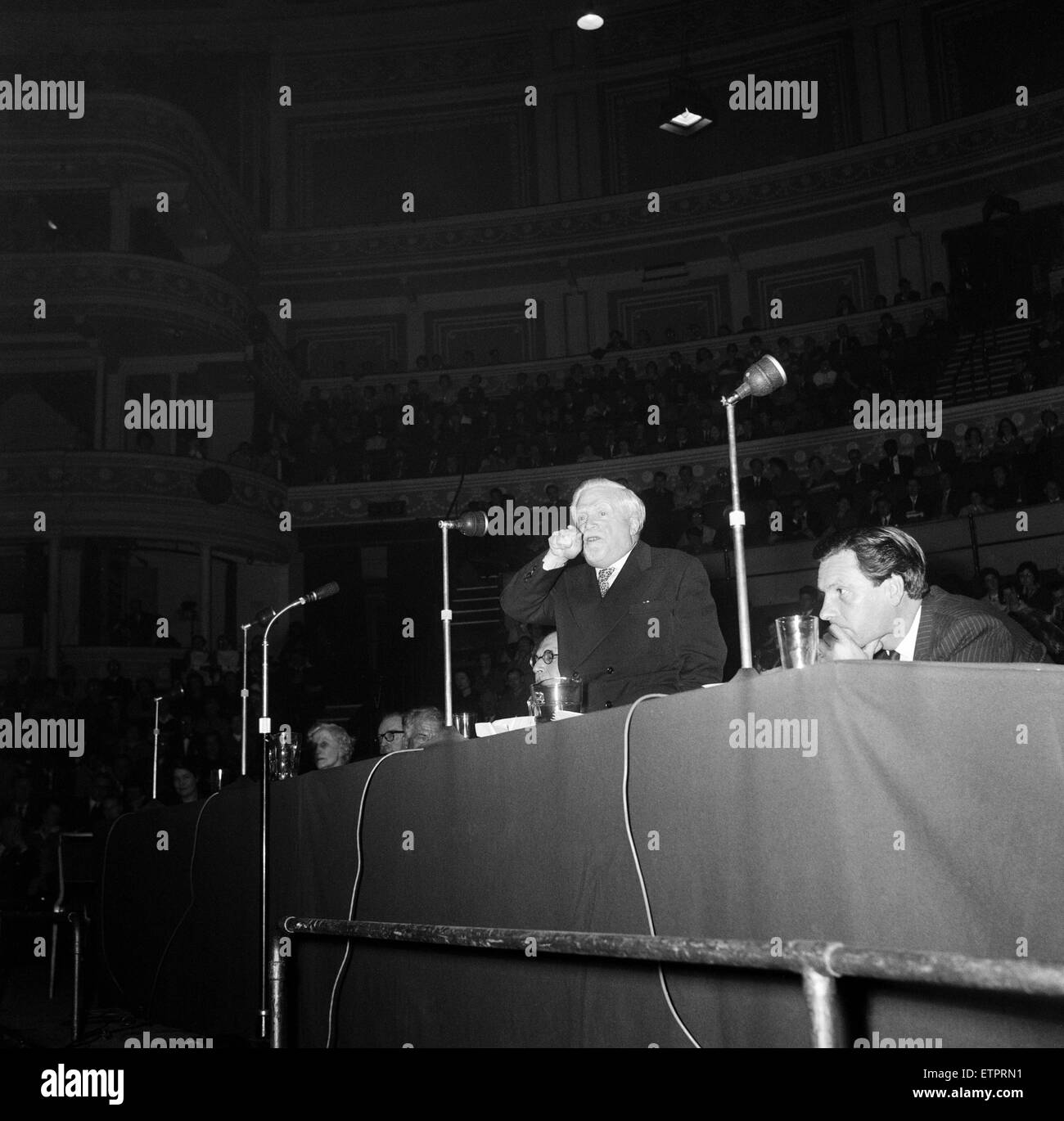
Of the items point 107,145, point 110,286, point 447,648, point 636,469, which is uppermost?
point 107,145

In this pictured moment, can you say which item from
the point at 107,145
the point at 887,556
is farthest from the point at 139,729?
the point at 887,556

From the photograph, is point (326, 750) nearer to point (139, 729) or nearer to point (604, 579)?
point (604, 579)

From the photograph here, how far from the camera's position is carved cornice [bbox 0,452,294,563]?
48.4 ft

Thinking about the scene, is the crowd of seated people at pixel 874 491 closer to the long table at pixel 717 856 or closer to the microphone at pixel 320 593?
the microphone at pixel 320 593

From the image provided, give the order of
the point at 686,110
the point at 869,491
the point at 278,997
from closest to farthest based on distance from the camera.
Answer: the point at 278,997
the point at 869,491
the point at 686,110

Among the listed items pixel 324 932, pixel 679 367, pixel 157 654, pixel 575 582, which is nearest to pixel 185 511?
pixel 157 654

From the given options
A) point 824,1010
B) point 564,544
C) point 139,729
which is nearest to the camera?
point 824,1010

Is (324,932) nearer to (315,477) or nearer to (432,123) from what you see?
(315,477)

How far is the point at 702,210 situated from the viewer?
17000 millimetres

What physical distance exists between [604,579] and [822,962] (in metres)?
2.43

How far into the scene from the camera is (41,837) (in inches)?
324

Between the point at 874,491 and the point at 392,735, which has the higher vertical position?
the point at 874,491

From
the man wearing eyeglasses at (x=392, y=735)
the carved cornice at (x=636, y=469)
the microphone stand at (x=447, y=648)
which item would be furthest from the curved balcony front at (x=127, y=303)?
the microphone stand at (x=447, y=648)

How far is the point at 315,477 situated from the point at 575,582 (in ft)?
43.5
